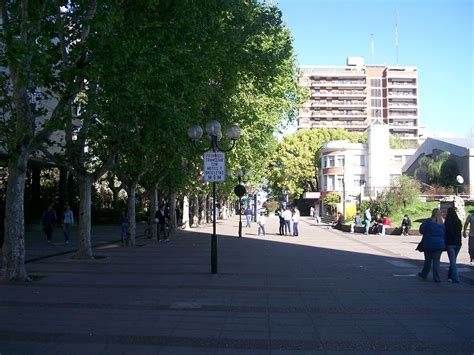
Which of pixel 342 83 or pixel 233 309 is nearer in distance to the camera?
pixel 233 309

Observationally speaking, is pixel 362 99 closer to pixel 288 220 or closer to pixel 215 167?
pixel 288 220

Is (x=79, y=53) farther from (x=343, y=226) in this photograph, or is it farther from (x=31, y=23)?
(x=343, y=226)

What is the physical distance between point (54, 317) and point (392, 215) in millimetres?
32370

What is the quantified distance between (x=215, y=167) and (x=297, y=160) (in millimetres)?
74656

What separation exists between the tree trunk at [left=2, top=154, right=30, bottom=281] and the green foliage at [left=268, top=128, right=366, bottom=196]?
74.2 meters

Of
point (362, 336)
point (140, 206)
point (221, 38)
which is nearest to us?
point (362, 336)

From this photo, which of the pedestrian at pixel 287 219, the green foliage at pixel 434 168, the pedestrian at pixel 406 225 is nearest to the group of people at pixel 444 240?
the pedestrian at pixel 406 225

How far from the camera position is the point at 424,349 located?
6566 millimetres

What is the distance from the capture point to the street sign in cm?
1424

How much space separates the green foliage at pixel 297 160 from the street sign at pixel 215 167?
2811 inches

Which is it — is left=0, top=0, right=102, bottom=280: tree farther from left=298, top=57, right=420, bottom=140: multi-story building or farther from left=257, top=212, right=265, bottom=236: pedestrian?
left=298, top=57, right=420, bottom=140: multi-story building

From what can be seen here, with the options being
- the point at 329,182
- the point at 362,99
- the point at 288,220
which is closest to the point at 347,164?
the point at 329,182

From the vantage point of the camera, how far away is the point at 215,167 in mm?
14289

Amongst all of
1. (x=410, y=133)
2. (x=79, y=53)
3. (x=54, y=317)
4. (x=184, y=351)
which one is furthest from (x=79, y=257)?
(x=410, y=133)
